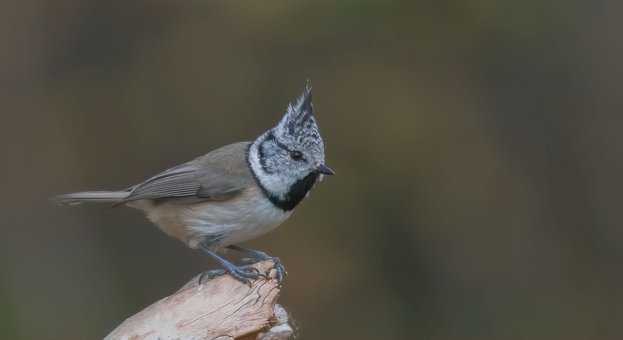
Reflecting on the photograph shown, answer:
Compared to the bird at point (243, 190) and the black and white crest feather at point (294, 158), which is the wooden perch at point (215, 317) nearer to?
the bird at point (243, 190)

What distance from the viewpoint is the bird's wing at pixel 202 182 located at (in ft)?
15.0

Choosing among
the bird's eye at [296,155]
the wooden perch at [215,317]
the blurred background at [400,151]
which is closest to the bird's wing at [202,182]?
the bird's eye at [296,155]

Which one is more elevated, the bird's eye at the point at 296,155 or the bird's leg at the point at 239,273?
the bird's eye at the point at 296,155

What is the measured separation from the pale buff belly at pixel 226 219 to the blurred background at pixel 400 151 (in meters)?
2.57

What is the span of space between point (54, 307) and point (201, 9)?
278 cm

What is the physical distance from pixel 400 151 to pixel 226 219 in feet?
9.28

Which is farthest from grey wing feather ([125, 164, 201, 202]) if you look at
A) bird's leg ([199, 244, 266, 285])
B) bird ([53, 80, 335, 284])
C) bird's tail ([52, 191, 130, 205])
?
bird's leg ([199, 244, 266, 285])

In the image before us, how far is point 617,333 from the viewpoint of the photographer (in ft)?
23.0

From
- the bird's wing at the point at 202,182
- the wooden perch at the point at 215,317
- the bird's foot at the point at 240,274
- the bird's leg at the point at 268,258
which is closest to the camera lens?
the wooden perch at the point at 215,317

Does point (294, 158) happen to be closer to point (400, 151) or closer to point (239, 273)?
point (239, 273)

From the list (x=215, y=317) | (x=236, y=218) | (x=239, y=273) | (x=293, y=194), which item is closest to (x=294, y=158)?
(x=293, y=194)

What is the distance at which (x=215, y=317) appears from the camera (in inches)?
150

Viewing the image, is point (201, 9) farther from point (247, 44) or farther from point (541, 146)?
point (541, 146)

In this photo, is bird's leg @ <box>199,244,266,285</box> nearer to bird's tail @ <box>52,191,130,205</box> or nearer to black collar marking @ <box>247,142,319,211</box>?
black collar marking @ <box>247,142,319,211</box>
